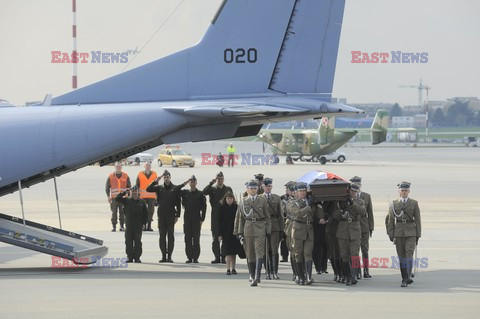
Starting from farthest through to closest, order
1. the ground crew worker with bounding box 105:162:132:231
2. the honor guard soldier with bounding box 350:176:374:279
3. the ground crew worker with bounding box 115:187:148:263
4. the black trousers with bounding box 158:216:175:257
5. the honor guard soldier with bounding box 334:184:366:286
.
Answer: the ground crew worker with bounding box 105:162:132:231
the black trousers with bounding box 158:216:175:257
the ground crew worker with bounding box 115:187:148:263
the honor guard soldier with bounding box 350:176:374:279
the honor guard soldier with bounding box 334:184:366:286

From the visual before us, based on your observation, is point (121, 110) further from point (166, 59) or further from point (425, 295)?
point (425, 295)

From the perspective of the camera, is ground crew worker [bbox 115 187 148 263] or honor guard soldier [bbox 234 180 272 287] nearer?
honor guard soldier [bbox 234 180 272 287]

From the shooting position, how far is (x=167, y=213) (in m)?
19.1

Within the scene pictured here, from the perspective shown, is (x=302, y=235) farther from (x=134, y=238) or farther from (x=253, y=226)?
(x=134, y=238)

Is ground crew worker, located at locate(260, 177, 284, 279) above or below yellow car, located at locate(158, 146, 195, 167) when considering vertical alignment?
above

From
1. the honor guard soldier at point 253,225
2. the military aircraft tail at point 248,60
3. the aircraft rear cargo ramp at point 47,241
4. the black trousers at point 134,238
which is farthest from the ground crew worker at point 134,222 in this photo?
the honor guard soldier at point 253,225

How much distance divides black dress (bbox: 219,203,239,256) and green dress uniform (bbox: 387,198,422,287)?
9.58ft

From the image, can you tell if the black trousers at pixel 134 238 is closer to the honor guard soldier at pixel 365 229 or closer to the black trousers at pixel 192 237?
the black trousers at pixel 192 237

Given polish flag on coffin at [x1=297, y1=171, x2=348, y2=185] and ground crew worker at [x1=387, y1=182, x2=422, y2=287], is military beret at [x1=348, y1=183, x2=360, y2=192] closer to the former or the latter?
polish flag on coffin at [x1=297, y1=171, x2=348, y2=185]

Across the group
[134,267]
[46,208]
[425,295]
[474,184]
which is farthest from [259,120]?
[474,184]

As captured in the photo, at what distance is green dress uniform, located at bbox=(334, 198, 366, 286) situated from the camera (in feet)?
52.1

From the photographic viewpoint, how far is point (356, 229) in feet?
52.7

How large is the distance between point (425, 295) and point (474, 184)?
3262cm

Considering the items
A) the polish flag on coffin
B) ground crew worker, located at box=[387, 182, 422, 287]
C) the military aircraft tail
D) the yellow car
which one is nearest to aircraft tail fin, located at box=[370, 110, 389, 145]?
the yellow car
